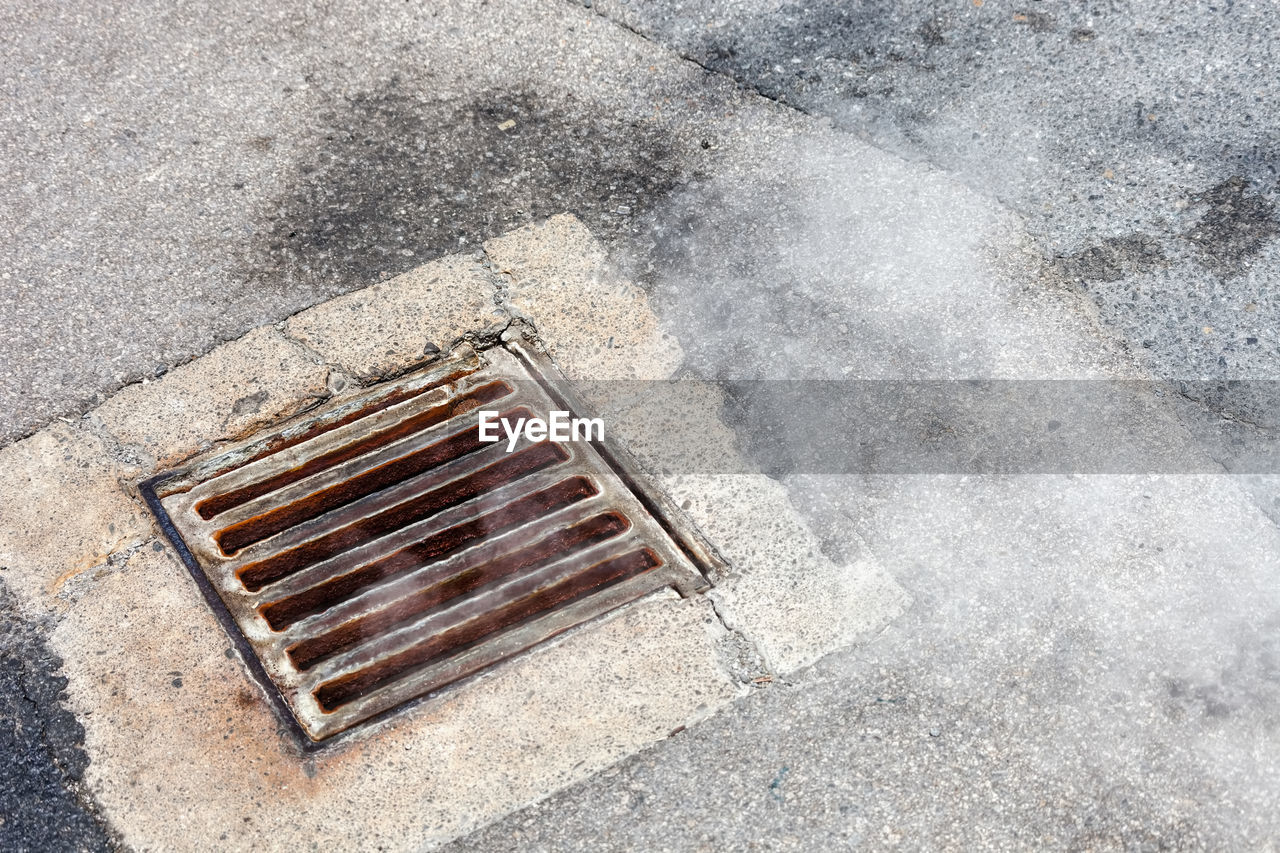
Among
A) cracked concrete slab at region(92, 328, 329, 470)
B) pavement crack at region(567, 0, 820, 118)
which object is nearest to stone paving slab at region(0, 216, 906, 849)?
cracked concrete slab at region(92, 328, 329, 470)

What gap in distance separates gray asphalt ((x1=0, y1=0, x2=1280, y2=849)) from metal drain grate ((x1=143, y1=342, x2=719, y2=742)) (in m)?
0.38

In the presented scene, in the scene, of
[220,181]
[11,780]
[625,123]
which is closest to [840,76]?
[625,123]

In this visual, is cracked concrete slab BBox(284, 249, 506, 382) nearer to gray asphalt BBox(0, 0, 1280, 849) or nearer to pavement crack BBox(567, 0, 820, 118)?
gray asphalt BBox(0, 0, 1280, 849)

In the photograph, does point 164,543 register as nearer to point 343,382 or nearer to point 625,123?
point 343,382

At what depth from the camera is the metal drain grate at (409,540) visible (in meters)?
2.19

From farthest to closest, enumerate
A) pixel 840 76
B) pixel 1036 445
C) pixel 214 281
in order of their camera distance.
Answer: pixel 840 76 → pixel 214 281 → pixel 1036 445

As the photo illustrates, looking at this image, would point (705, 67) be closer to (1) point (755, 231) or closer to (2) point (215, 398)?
(1) point (755, 231)

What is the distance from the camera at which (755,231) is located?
9.41ft

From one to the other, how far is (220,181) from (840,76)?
2.04 m

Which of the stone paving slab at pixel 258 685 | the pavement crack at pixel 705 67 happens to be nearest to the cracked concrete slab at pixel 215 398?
the stone paving slab at pixel 258 685

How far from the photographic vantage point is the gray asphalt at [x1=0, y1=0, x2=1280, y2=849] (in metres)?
2.00

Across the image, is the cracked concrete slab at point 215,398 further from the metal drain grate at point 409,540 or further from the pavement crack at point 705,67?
the pavement crack at point 705,67

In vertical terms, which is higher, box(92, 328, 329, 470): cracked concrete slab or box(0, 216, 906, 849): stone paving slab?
box(92, 328, 329, 470): cracked concrete slab

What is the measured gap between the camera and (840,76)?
10.6 ft
